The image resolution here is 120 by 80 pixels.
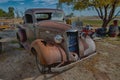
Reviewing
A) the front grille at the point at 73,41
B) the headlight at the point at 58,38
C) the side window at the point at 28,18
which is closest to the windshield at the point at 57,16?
the side window at the point at 28,18

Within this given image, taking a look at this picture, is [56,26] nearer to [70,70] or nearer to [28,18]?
[70,70]

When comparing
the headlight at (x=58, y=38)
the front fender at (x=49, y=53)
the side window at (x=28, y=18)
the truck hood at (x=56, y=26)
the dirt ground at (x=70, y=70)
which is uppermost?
the side window at (x=28, y=18)

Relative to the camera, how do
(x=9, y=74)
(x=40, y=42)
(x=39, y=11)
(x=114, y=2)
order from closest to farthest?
(x=40, y=42) → (x=9, y=74) → (x=39, y=11) → (x=114, y=2)

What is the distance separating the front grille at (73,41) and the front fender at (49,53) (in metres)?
0.40

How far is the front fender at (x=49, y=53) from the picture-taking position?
581 cm

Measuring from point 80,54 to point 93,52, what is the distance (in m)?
0.76

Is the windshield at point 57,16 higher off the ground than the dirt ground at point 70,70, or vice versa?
the windshield at point 57,16

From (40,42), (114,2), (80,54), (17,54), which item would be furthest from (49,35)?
(114,2)

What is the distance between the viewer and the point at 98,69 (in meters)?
6.91

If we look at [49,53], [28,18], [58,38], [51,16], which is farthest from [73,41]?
[28,18]

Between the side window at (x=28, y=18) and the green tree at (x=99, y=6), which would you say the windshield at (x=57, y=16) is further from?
the green tree at (x=99, y=6)

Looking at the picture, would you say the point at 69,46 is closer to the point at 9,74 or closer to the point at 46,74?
the point at 46,74

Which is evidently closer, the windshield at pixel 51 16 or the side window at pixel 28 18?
the side window at pixel 28 18

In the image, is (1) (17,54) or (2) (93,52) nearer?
(2) (93,52)
